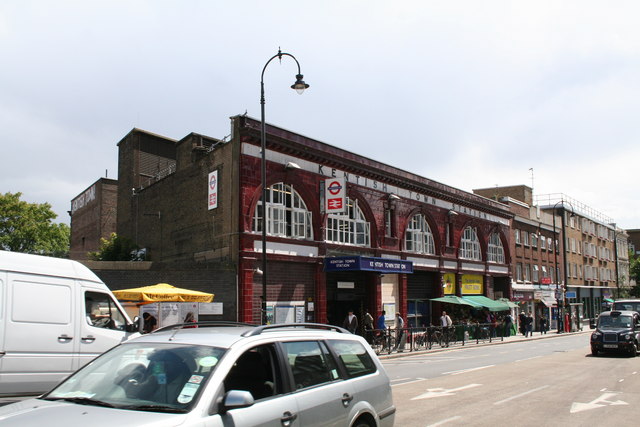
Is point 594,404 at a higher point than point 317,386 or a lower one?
lower

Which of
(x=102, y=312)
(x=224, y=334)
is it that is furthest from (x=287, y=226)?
(x=224, y=334)

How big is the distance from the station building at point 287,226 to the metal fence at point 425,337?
9.74ft

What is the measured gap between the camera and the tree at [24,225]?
2023 inches

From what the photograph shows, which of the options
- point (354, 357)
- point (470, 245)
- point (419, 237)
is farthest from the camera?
point (470, 245)

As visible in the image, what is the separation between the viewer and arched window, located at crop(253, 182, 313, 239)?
2534 centimetres

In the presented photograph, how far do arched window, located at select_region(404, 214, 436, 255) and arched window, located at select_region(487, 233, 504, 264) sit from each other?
30.5ft

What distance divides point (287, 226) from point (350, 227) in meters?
4.80

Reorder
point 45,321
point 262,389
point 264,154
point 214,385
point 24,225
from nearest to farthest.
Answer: point 214,385 < point 262,389 < point 45,321 < point 264,154 < point 24,225

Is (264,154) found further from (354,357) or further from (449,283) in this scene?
(449,283)

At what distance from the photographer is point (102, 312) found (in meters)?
9.76

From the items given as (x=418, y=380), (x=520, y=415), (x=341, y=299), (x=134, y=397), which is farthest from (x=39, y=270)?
(x=341, y=299)

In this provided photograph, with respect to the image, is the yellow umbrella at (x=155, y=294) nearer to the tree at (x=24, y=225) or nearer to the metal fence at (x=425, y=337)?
the metal fence at (x=425, y=337)

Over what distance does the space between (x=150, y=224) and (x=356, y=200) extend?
38.0 ft

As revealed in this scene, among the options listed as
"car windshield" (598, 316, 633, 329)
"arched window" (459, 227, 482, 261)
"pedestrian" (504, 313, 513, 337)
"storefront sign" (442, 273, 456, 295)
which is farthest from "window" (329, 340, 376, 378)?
"arched window" (459, 227, 482, 261)
